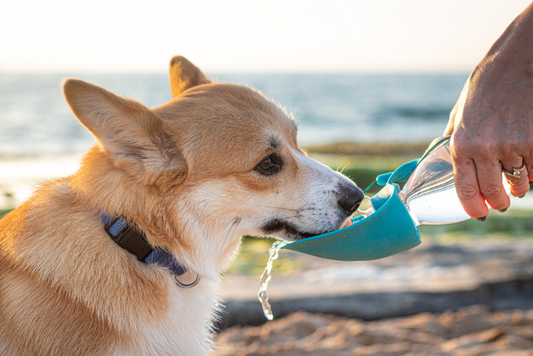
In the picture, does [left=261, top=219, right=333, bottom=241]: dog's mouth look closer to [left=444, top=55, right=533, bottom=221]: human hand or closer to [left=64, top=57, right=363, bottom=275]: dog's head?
[left=64, top=57, right=363, bottom=275]: dog's head

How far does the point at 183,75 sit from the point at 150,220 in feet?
5.08

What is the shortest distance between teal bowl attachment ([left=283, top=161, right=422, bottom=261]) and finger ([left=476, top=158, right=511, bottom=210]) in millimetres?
522

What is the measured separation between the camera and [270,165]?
281cm

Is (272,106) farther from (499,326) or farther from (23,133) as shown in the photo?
(23,133)

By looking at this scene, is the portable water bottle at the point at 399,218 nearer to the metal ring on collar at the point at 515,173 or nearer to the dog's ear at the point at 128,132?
the metal ring on collar at the point at 515,173

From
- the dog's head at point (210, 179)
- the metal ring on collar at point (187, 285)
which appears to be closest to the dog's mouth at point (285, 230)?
the dog's head at point (210, 179)

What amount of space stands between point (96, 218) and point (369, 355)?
94.0 inches

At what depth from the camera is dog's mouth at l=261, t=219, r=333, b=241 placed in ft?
9.12

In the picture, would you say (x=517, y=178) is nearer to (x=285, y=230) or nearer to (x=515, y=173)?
(x=515, y=173)

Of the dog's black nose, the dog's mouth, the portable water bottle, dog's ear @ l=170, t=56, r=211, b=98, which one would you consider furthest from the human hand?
dog's ear @ l=170, t=56, r=211, b=98

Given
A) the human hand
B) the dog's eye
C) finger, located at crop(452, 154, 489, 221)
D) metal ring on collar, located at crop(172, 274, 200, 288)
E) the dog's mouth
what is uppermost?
the human hand

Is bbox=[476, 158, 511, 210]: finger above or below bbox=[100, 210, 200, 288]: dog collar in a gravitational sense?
above

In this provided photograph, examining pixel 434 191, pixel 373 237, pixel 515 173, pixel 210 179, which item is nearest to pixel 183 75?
pixel 210 179

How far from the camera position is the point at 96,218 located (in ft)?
8.05
